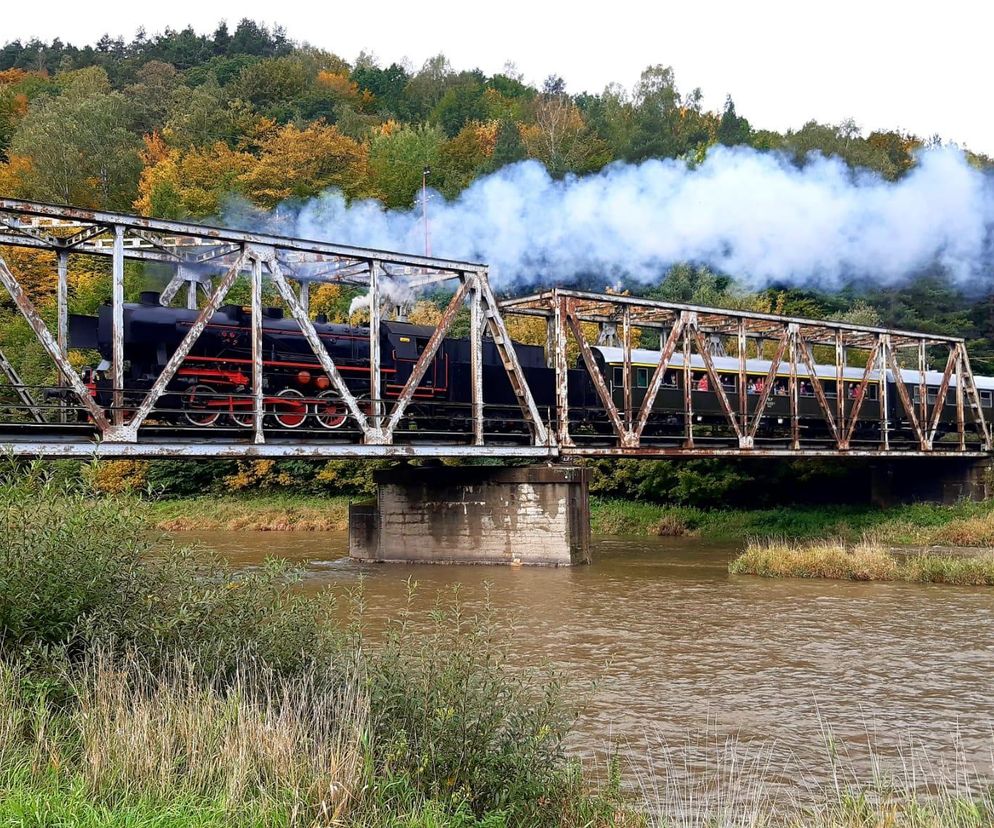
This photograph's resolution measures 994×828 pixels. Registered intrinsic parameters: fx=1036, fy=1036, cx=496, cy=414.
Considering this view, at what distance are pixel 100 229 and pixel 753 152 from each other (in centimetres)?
2468

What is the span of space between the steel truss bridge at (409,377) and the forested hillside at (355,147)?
984cm

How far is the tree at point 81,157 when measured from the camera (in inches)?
2486

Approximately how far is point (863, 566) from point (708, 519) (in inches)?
611

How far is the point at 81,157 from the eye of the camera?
6412 cm

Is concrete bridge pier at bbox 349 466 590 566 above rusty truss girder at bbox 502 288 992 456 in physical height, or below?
below

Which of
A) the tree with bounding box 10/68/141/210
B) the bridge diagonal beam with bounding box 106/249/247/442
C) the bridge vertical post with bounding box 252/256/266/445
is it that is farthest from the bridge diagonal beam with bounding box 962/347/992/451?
the tree with bounding box 10/68/141/210

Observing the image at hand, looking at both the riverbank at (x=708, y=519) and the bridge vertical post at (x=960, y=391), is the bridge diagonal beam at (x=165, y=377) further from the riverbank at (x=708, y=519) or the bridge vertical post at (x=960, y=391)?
the bridge vertical post at (x=960, y=391)

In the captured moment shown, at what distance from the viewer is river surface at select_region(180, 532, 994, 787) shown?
32.9 feet

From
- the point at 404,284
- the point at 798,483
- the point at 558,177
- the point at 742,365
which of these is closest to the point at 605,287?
the point at 558,177

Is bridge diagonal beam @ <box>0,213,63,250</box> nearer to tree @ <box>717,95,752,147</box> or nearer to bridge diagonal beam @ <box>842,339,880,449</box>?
bridge diagonal beam @ <box>842,339,880,449</box>

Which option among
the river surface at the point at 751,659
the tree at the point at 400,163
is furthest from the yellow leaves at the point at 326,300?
the river surface at the point at 751,659

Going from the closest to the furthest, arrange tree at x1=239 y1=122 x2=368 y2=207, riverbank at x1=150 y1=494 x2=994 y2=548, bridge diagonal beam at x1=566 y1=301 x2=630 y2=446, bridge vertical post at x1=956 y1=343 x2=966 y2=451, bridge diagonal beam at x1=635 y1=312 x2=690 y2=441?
bridge diagonal beam at x1=566 y1=301 x2=630 y2=446 < bridge diagonal beam at x1=635 y1=312 x2=690 y2=441 < riverbank at x1=150 y1=494 x2=994 y2=548 < bridge vertical post at x1=956 y1=343 x2=966 y2=451 < tree at x1=239 y1=122 x2=368 y2=207

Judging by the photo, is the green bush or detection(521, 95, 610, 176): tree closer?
the green bush

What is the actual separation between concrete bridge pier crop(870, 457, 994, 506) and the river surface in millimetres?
16344
